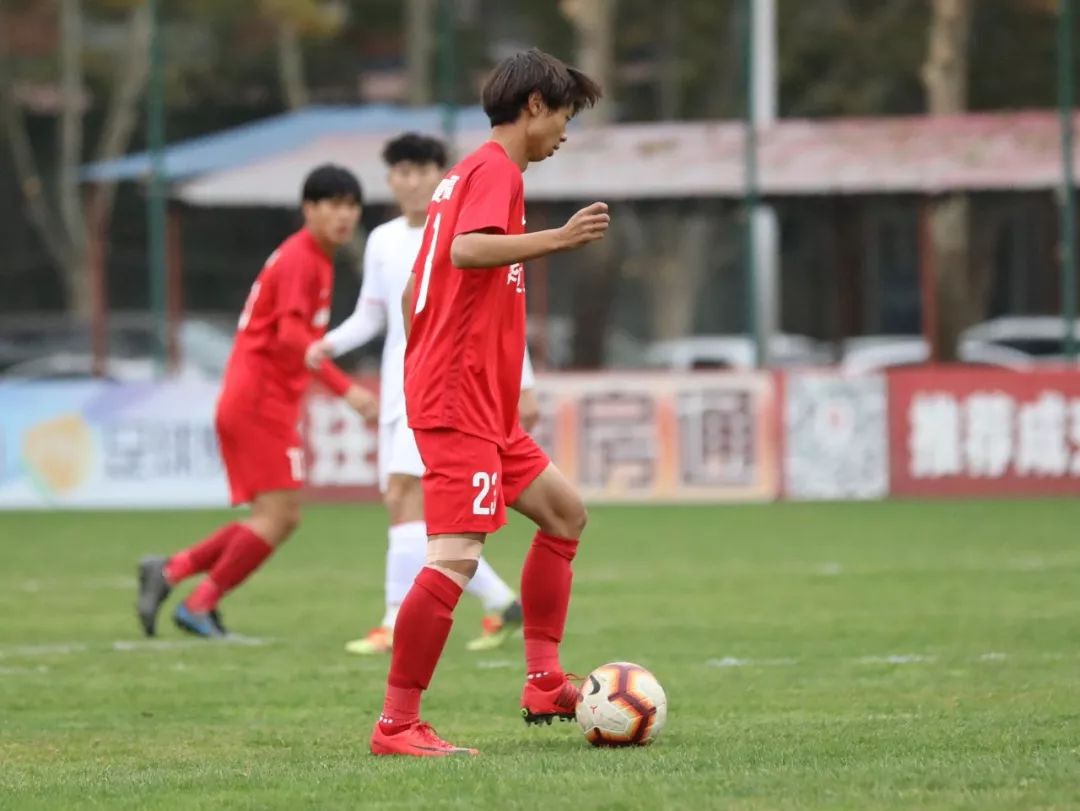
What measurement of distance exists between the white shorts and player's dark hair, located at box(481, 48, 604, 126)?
2878 mm

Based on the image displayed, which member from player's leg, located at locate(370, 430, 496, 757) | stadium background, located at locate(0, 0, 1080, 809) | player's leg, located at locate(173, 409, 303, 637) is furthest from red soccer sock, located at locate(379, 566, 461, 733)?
player's leg, located at locate(173, 409, 303, 637)

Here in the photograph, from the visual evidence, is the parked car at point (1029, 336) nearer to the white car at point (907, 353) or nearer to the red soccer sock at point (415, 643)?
the white car at point (907, 353)

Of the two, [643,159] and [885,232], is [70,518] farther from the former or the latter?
[885,232]

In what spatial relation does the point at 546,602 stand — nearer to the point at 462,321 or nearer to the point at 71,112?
the point at 462,321

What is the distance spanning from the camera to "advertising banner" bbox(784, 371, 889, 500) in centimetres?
2000

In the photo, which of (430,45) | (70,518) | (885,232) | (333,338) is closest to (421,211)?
(333,338)

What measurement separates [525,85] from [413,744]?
6.21ft

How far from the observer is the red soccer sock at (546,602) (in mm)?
7059

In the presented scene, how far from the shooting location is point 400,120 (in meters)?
28.9

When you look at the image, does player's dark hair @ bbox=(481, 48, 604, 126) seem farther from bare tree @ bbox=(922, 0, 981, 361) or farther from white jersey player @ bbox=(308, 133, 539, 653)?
bare tree @ bbox=(922, 0, 981, 361)

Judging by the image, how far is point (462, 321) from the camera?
21.4 feet

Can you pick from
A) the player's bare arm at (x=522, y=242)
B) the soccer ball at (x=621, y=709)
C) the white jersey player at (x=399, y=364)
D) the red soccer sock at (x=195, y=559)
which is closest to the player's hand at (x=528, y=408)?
the white jersey player at (x=399, y=364)

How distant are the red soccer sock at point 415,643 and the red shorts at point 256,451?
3956 mm

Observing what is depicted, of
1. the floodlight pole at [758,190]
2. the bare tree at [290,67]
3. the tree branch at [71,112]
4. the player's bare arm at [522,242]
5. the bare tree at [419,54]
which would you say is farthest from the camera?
the tree branch at [71,112]
